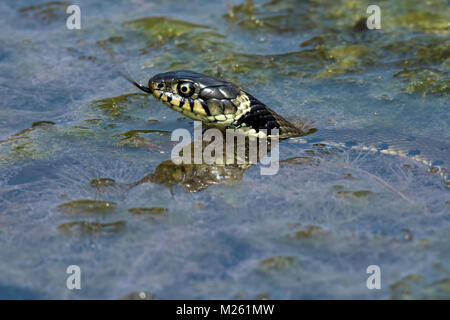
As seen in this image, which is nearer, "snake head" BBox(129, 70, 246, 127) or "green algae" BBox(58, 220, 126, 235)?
"green algae" BBox(58, 220, 126, 235)

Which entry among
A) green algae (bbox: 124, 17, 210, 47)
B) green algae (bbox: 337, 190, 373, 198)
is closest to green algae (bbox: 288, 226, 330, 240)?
green algae (bbox: 337, 190, 373, 198)

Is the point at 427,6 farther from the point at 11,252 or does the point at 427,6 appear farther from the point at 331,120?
the point at 11,252

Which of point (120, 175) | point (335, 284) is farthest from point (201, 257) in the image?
point (120, 175)

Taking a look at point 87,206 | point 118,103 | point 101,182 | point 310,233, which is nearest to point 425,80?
point 310,233

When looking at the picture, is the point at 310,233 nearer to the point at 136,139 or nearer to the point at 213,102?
the point at 213,102

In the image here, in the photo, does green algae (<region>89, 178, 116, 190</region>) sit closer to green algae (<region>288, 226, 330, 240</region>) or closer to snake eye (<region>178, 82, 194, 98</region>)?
snake eye (<region>178, 82, 194, 98</region>)

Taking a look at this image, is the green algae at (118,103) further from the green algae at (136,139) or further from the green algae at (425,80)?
the green algae at (425,80)
